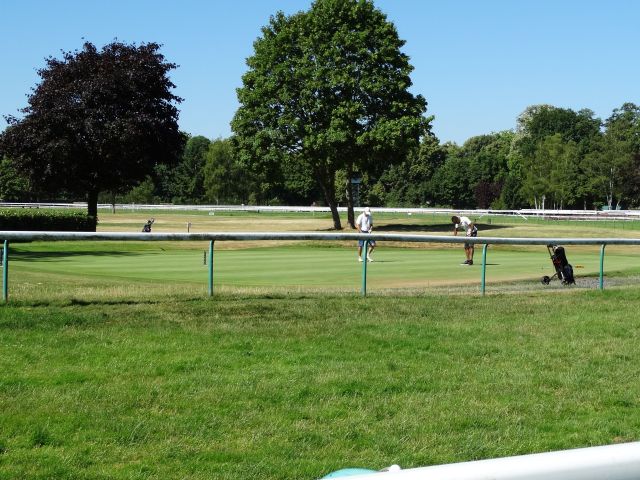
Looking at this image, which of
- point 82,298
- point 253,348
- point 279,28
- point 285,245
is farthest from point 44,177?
point 253,348

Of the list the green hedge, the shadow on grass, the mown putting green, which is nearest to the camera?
the mown putting green

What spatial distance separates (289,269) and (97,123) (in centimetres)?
2426

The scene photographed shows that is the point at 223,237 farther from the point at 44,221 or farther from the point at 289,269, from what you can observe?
the point at 44,221

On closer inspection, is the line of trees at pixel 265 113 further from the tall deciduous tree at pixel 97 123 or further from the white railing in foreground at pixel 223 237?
the white railing in foreground at pixel 223 237

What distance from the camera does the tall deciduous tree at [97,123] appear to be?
4372 cm

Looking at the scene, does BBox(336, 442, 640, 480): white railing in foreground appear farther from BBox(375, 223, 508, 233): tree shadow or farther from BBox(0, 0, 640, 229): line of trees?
BBox(375, 223, 508, 233): tree shadow

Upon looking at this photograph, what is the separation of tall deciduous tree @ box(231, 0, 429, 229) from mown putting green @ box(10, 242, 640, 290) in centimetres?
2518

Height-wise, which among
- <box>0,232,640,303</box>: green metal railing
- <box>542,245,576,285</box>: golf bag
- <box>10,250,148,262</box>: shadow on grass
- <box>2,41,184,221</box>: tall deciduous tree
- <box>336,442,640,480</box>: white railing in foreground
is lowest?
<box>10,250,148,262</box>: shadow on grass

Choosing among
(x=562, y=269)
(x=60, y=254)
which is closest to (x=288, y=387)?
(x=562, y=269)

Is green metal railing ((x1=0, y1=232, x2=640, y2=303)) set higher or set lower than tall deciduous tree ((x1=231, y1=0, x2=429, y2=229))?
lower

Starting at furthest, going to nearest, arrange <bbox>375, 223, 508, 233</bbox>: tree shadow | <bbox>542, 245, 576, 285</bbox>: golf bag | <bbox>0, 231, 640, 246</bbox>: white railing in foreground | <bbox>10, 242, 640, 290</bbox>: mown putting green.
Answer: <bbox>375, 223, 508, 233</bbox>: tree shadow, <bbox>542, 245, 576, 285</bbox>: golf bag, <bbox>10, 242, 640, 290</bbox>: mown putting green, <bbox>0, 231, 640, 246</bbox>: white railing in foreground

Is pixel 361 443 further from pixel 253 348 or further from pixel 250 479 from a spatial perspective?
pixel 253 348

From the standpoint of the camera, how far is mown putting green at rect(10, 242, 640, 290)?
63.5 feet

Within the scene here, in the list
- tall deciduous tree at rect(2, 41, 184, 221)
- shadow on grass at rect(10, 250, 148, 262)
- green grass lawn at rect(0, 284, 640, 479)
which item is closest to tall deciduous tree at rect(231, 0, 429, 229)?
tall deciduous tree at rect(2, 41, 184, 221)
